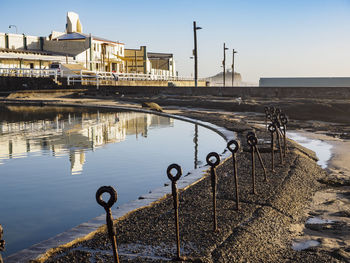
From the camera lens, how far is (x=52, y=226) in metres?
5.70

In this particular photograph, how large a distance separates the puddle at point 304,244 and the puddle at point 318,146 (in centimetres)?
448

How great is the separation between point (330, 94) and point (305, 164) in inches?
844

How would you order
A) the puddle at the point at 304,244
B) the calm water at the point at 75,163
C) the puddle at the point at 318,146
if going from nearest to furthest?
the puddle at the point at 304,244, the calm water at the point at 75,163, the puddle at the point at 318,146

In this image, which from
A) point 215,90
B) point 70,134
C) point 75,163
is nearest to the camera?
point 75,163

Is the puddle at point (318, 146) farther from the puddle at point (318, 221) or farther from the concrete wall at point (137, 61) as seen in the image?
the concrete wall at point (137, 61)

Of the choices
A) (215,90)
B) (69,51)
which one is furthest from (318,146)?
(69,51)

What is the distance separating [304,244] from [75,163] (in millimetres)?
6344

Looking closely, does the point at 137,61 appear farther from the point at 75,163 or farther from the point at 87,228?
the point at 87,228

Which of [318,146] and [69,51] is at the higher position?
[69,51]

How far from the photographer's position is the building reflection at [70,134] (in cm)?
1095

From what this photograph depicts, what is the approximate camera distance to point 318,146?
11.6m

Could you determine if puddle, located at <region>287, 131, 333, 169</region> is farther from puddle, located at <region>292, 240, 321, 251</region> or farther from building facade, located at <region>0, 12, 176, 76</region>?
building facade, located at <region>0, 12, 176, 76</region>

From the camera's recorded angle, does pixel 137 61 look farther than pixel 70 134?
Yes

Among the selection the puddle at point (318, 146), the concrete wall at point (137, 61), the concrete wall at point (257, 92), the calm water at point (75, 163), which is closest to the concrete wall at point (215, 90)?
the concrete wall at point (257, 92)
